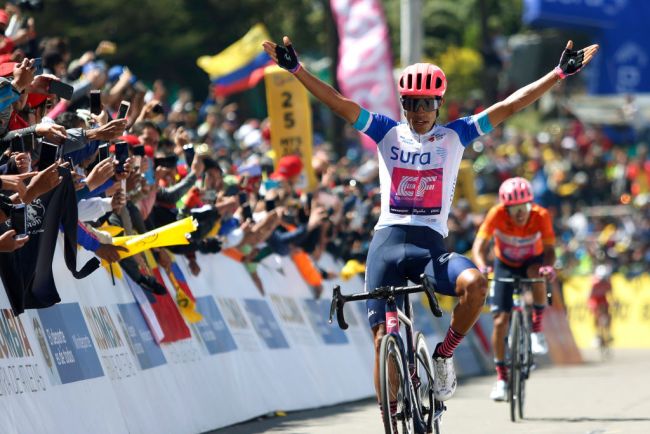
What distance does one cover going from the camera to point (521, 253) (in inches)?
608

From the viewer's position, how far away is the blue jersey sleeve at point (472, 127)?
1014 centimetres

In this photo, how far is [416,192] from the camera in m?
9.93

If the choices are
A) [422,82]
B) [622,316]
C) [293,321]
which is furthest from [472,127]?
[622,316]

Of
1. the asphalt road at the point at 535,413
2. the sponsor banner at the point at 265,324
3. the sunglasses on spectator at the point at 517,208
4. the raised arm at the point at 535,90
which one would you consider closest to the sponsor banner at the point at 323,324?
the asphalt road at the point at 535,413

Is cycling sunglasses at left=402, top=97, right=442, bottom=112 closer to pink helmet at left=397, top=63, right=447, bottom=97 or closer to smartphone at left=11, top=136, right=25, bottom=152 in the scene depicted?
pink helmet at left=397, top=63, right=447, bottom=97

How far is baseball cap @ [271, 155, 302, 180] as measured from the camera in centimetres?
1747

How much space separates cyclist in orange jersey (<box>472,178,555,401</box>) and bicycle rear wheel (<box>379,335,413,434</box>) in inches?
217

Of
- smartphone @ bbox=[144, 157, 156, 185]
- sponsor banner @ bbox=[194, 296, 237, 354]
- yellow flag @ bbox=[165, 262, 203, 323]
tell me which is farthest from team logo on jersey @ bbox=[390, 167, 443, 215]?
sponsor banner @ bbox=[194, 296, 237, 354]

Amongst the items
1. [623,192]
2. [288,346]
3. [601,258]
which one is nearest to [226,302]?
[288,346]

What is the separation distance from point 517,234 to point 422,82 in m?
5.85

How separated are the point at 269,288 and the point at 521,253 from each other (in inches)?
101

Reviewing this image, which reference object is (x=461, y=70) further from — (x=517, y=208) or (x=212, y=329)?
(x=212, y=329)

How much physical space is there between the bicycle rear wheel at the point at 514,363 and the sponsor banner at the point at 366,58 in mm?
9228

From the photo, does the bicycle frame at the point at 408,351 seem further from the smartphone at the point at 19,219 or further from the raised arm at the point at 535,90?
the smartphone at the point at 19,219
